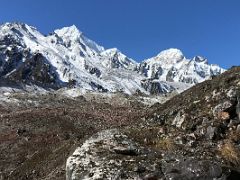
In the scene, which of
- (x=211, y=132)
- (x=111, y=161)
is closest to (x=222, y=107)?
(x=211, y=132)

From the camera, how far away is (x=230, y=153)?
60.0ft

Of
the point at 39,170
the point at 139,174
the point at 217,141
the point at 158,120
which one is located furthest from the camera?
the point at 39,170

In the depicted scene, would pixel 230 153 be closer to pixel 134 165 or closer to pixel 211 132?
pixel 211 132

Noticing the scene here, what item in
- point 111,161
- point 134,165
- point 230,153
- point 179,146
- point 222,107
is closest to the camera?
point 134,165

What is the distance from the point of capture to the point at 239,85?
21.7 meters

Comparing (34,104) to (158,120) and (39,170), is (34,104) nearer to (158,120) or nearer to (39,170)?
(39,170)

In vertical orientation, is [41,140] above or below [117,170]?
above

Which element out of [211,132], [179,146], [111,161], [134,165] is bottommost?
[134,165]

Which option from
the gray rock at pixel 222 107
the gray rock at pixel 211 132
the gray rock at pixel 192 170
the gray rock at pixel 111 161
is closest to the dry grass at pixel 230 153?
the gray rock at pixel 211 132

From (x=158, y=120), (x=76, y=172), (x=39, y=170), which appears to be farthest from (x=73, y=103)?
(x=76, y=172)

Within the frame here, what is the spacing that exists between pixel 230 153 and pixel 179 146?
2.12 m

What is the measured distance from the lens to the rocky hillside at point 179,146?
16328 millimetres

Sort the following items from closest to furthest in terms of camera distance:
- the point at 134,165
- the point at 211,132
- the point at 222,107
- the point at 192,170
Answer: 1. the point at 192,170
2. the point at 134,165
3. the point at 211,132
4. the point at 222,107

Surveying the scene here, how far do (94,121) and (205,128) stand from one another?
140 feet
